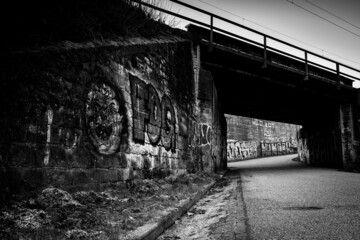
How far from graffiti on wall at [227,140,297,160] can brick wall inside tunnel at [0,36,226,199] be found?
74.9ft

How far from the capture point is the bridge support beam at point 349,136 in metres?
14.8

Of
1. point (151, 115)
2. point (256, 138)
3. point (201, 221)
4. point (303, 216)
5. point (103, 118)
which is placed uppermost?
point (256, 138)

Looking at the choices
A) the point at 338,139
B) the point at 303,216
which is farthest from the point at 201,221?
the point at 338,139

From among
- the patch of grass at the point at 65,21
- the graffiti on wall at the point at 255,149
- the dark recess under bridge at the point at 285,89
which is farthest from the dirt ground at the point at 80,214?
the graffiti on wall at the point at 255,149

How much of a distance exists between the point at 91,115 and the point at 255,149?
31.1 metres

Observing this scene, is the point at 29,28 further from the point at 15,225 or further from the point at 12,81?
the point at 15,225

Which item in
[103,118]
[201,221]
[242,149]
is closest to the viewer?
[201,221]

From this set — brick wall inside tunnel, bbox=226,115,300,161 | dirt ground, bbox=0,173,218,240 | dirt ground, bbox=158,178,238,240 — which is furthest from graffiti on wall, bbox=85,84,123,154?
brick wall inside tunnel, bbox=226,115,300,161

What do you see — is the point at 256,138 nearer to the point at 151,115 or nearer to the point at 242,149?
the point at 242,149

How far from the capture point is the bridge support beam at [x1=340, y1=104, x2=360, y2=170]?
1483 centimetres

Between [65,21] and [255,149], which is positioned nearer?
[65,21]

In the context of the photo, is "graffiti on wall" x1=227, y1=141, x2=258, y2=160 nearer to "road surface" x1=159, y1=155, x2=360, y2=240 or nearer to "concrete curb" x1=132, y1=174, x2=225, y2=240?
"road surface" x1=159, y1=155, x2=360, y2=240

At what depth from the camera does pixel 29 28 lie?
4211 millimetres

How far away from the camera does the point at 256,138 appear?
34281 millimetres
